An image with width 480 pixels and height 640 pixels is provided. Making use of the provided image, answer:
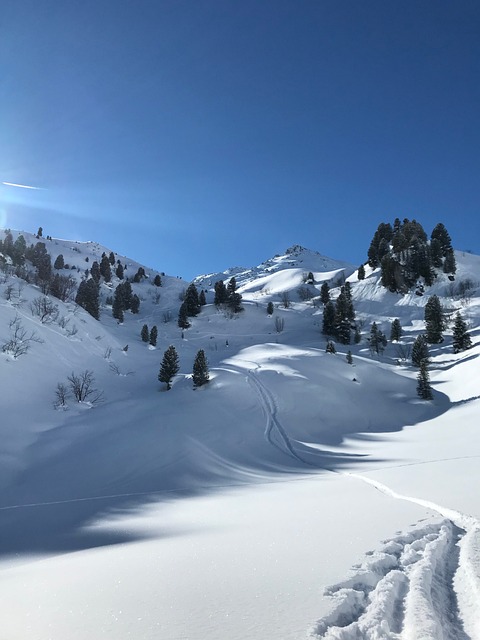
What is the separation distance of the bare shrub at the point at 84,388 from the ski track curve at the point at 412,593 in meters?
29.4

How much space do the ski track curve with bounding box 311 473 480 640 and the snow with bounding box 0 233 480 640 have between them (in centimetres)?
2

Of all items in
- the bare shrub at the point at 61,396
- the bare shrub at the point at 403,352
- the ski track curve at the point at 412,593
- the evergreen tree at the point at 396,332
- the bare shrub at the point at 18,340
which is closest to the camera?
the ski track curve at the point at 412,593

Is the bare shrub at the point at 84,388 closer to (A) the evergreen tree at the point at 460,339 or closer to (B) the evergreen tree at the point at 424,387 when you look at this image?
(B) the evergreen tree at the point at 424,387

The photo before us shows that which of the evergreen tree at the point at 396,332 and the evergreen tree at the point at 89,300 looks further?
the evergreen tree at the point at 89,300

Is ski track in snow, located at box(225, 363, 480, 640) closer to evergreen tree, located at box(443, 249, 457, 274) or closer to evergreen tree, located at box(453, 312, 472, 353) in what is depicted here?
evergreen tree, located at box(453, 312, 472, 353)

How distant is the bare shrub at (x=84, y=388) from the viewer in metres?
29.2

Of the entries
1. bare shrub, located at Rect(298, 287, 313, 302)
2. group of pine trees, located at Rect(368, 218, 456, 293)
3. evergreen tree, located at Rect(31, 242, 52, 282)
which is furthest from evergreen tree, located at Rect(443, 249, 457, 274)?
evergreen tree, located at Rect(31, 242, 52, 282)

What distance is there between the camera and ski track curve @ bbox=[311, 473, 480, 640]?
284 cm

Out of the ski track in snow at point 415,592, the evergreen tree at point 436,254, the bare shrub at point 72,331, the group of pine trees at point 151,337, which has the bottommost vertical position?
the ski track in snow at point 415,592

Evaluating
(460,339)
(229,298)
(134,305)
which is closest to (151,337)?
(229,298)

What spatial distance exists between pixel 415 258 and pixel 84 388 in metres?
83.5

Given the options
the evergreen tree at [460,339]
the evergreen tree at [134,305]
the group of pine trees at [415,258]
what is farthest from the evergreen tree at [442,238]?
the evergreen tree at [134,305]

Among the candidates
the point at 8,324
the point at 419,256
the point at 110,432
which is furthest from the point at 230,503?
the point at 419,256

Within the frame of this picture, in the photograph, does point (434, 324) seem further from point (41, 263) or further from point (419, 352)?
point (41, 263)
